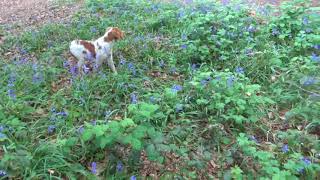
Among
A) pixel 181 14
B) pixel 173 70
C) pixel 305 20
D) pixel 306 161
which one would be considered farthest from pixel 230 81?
pixel 181 14

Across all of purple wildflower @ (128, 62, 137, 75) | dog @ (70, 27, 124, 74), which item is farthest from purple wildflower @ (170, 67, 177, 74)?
dog @ (70, 27, 124, 74)

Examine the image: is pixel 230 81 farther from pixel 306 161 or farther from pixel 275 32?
pixel 275 32

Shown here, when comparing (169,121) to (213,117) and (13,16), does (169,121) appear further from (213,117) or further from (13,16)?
(13,16)

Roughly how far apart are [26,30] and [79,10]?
3.92ft

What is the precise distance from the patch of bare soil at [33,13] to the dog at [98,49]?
197 centimetres

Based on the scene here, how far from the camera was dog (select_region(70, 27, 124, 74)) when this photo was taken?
4801 millimetres

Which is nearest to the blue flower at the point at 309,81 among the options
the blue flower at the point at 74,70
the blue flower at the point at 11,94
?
the blue flower at the point at 74,70

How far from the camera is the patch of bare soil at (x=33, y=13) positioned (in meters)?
6.80

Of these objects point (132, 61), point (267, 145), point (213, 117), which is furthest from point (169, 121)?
point (132, 61)

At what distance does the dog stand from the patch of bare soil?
1969mm

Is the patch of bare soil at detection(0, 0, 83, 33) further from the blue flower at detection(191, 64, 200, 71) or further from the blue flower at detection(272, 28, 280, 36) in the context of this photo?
the blue flower at detection(272, 28, 280, 36)

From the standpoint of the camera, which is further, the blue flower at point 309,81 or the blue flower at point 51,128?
the blue flower at point 309,81

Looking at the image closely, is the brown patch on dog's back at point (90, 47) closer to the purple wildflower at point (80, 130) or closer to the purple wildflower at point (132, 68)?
the purple wildflower at point (132, 68)

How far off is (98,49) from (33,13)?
326cm
